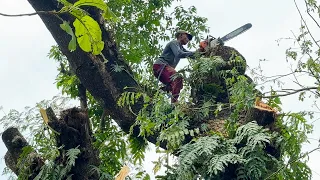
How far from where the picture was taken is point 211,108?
4137 mm

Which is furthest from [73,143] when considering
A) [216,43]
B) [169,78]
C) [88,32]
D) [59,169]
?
[88,32]

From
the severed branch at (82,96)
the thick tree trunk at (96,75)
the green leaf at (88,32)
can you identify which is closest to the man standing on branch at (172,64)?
the thick tree trunk at (96,75)

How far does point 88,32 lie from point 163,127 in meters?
2.83

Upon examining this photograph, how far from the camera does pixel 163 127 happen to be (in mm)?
3861

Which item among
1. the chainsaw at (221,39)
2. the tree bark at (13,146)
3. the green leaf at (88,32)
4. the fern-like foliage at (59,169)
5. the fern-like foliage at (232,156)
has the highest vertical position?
the chainsaw at (221,39)

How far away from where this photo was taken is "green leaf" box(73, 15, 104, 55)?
104cm

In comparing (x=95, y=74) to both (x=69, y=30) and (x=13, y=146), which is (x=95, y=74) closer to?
(x=13, y=146)

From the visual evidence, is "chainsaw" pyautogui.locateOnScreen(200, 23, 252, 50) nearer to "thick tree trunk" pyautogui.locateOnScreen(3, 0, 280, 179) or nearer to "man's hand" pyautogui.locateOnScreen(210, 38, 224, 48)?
"man's hand" pyautogui.locateOnScreen(210, 38, 224, 48)

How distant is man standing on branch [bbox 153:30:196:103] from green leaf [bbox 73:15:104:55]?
3.49m

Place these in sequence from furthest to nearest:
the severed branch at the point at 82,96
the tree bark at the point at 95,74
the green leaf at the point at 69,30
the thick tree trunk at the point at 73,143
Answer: the severed branch at the point at 82,96 → the tree bark at the point at 95,74 → the thick tree trunk at the point at 73,143 → the green leaf at the point at 69,30

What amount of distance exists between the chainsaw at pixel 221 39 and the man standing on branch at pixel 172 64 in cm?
16

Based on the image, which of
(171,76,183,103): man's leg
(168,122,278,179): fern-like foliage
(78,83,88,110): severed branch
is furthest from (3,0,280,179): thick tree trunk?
(168,122,278,179): fern-like foliage

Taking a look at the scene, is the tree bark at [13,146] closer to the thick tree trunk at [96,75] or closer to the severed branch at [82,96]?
the thick tree trunk at [96,75]

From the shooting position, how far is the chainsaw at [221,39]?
15.1 feet
